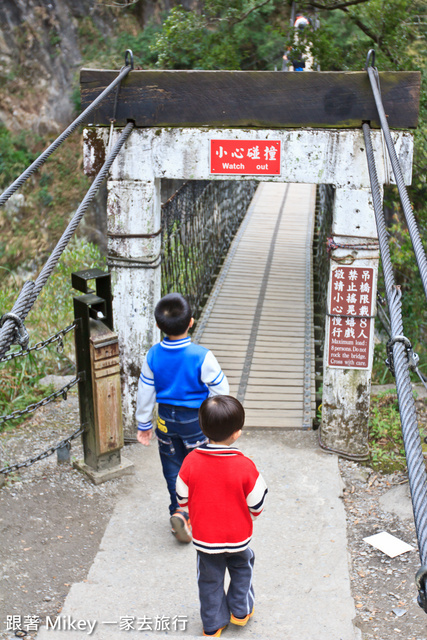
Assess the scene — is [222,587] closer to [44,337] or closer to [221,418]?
[221,418]

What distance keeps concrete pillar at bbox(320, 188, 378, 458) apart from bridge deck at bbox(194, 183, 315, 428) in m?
0.47

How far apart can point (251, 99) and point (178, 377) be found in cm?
217

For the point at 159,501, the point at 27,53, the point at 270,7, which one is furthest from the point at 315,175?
the point at 27,53

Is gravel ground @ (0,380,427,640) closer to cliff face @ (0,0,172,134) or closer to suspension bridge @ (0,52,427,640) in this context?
suspension bridge @ (0,52,427,640)

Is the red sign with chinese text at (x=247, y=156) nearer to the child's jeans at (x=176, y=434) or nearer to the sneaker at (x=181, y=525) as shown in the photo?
the child's jeans at (x=176, y=434)

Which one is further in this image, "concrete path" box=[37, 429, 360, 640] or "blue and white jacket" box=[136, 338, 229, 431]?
"blue and white jacket" box=[136, 338, 229, 431]

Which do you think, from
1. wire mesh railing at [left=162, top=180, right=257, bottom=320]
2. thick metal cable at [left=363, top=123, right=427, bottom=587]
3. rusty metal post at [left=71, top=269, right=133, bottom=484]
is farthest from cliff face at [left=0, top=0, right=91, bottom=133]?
thick metal cable at [left=363, top=123, right=427, bottom=587]

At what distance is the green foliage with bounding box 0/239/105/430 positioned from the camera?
19.0ft

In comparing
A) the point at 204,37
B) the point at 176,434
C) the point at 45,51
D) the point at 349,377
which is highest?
the point at 45,51

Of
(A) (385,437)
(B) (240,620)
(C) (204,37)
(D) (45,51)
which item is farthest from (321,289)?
(D) (45,51)

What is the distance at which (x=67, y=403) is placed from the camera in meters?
5.72

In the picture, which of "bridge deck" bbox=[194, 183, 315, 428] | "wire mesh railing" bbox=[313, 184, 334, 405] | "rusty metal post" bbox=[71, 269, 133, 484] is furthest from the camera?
"wire mesh railing" bbox=[313, 184, 334, 405]

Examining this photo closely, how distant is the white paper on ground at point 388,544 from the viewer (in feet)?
12.3

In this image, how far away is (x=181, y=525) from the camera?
3.62 metres
